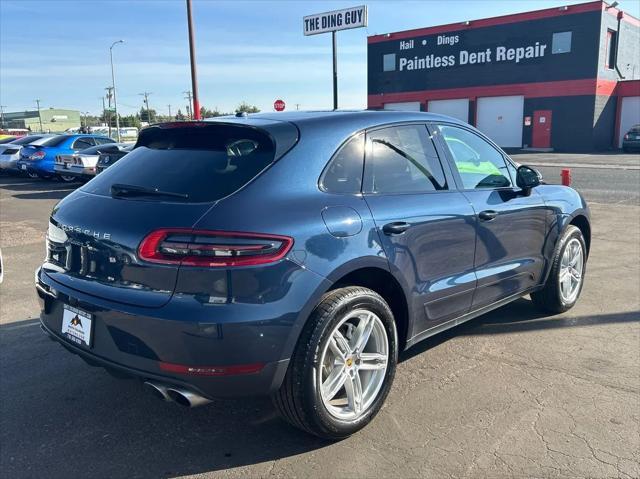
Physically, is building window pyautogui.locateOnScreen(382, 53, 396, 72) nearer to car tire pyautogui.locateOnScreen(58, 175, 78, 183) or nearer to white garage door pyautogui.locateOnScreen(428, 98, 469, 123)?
white garage door pyautogui.locateOnScreen(428, 98, 469, 123)

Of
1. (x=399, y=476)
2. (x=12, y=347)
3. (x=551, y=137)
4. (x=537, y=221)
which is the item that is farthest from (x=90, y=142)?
(x=551, y=137)

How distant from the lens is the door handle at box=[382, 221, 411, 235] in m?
3.17

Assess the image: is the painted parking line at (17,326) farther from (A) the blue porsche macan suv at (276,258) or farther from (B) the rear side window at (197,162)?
(B) the rear side window at (197,162)

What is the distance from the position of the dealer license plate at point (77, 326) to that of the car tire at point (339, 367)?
99cm

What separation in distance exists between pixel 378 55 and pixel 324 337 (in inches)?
1646

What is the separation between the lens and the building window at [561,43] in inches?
1314

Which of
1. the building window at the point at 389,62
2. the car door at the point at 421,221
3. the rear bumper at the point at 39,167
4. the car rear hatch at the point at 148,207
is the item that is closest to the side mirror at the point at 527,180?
the car door at the point at 421,221

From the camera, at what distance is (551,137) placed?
35312 mm

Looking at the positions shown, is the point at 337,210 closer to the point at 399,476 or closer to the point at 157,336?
the point at 157,336

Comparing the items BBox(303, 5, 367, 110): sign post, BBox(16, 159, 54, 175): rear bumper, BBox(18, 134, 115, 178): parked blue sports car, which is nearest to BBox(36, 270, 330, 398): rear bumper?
BBox(18, 134, 115, 178): parked blue sports car

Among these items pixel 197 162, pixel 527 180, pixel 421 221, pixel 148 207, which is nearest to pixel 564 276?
pixel 527 180

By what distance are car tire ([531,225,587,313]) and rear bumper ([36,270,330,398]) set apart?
9.75 feet

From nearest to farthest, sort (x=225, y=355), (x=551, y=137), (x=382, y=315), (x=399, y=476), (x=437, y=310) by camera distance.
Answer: (x=225, y=355) < (x=399, y=476) < (x=382, y=315) < (x=437, y=310) < (x=551, y=137)

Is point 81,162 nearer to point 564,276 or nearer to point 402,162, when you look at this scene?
point 564,276
